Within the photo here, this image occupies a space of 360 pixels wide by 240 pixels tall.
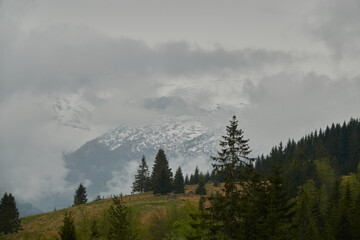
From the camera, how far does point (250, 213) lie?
1021 inches

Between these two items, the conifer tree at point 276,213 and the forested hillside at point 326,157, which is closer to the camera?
the conifer tree at point 276,213

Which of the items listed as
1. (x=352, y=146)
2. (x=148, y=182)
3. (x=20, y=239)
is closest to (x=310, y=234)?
(x=20, y=239)

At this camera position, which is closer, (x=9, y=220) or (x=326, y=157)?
(x=9, y=220)

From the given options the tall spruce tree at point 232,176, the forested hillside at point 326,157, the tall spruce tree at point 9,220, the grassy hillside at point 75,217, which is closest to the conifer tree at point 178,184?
the grassy hillside at point 75,217

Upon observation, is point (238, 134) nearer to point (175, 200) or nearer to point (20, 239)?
point (20, 239)

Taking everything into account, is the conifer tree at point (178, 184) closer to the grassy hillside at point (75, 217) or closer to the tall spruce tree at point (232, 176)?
the grassy hillside at point (75, 217)

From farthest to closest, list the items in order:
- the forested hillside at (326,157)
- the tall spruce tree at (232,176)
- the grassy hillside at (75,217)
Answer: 1. the forested hillside at (326,157)
2. the grassy hillside at (75,217)
3. the tall spruce tree at (232,176)

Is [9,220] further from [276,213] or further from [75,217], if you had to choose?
[276,213]

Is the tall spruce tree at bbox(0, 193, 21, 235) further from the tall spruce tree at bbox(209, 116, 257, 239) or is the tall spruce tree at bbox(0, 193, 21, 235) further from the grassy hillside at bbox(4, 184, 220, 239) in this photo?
the tall spruce tree at bbox(209, 116, 257, 239)

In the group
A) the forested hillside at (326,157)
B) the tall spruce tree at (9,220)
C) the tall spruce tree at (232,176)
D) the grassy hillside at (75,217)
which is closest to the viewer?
the tall spruce tree at (232,176)

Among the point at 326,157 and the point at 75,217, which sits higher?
the point at 326,157

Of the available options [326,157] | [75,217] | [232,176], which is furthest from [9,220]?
[326,157]

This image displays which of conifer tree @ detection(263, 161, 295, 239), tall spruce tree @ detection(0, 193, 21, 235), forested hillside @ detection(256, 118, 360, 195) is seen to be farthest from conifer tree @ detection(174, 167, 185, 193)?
conifer tree @ detection(263, 161, 295, 239)

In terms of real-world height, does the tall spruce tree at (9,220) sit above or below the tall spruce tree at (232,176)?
below
